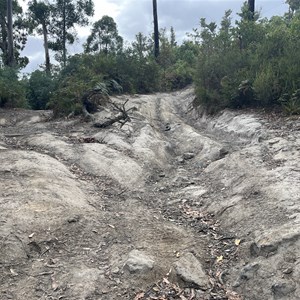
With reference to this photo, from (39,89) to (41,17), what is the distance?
13643mm

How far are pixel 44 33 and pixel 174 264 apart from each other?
89.0 ft

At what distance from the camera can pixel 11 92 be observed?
13.7 metres

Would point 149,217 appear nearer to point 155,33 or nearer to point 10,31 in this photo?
point 10,31

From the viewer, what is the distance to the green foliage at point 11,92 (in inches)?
535

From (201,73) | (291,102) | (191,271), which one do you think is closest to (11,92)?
(201,73)

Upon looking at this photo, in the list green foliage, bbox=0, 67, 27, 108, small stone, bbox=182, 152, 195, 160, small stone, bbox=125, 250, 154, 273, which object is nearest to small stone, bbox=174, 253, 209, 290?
small stone, bbox=125, 250, 154, 273

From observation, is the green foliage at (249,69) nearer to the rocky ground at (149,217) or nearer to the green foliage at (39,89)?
the rocky ground at (149,217)

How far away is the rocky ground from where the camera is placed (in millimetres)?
3762

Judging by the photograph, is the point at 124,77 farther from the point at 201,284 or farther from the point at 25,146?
the point at 201,284

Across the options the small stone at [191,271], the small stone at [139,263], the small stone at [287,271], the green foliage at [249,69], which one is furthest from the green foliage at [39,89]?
the small stone at [287,271]

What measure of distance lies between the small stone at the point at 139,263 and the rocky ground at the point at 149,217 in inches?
0.4

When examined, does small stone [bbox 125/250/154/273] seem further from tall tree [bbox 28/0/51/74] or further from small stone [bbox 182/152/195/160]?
tall tree [bbox 28/0/51/74]

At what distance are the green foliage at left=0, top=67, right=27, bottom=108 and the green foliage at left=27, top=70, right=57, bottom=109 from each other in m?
0.80

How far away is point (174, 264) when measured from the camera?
160 inches
